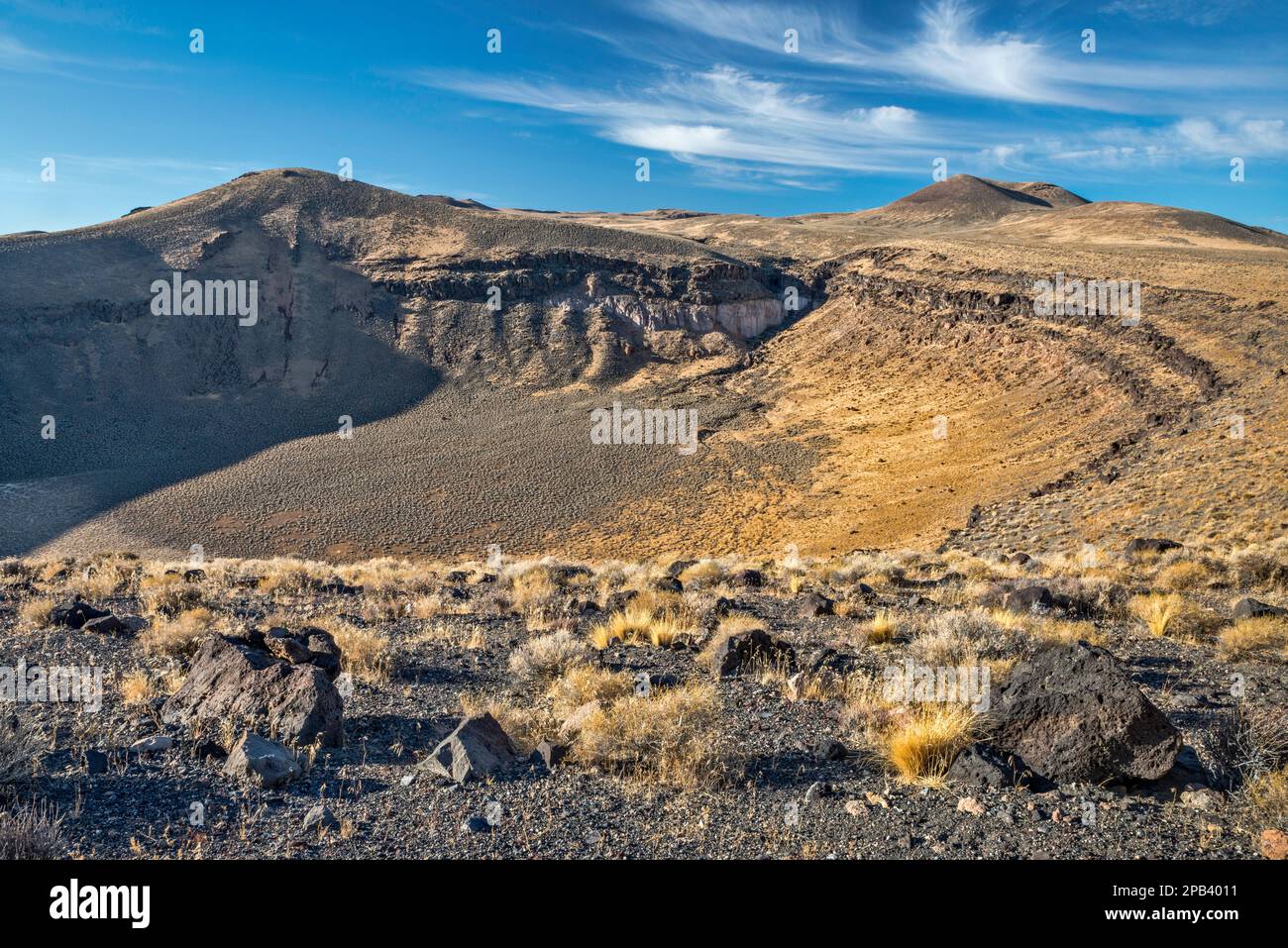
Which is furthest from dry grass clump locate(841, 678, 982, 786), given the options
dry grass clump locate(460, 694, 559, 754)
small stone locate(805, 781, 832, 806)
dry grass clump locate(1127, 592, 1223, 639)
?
dry grass clump locate(1127, 592, 1223, 639)

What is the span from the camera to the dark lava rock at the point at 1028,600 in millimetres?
9586

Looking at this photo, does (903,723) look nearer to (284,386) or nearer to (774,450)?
(774,450)

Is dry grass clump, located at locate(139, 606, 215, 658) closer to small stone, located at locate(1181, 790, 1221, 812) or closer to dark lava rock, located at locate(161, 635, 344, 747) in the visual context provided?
dark lava rock, located at locate(161, 635, 344, 747)

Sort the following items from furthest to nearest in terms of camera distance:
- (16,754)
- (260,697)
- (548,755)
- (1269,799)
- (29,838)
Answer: (260,697), (548,755), (16,754), (1269,799), (29,838)

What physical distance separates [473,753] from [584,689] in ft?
5.49

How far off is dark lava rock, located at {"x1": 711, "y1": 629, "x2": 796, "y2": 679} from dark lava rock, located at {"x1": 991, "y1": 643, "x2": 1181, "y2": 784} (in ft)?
8.05

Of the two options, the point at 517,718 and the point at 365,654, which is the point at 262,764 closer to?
the point at 517,718

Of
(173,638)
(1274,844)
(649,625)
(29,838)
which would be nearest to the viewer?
(29,838)

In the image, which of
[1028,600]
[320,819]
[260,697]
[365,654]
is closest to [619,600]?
[365,654]

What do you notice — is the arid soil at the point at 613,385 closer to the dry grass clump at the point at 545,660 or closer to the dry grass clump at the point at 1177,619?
the dry grass clump at the point at 1177,619

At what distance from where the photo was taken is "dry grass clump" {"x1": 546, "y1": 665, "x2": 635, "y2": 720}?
596 centimetres

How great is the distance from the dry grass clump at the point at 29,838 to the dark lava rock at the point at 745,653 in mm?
4976

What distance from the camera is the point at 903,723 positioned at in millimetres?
5016

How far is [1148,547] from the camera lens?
1498 cm
